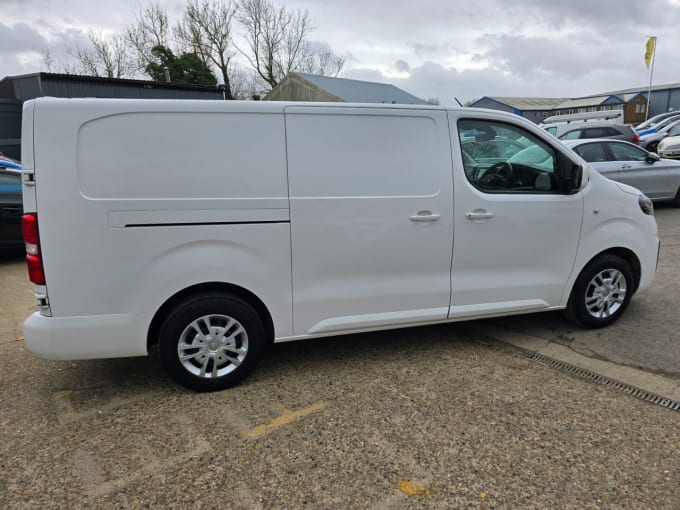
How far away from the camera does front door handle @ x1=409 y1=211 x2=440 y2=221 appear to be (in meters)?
3.38

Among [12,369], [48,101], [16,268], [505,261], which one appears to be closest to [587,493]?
[505,261]

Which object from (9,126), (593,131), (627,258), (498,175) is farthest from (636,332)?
(9,126)

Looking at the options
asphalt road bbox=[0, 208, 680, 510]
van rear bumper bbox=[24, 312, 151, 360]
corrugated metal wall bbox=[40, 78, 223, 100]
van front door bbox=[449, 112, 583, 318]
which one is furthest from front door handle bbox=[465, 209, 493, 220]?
corrugated metal wall bbox=[40, 78, 223, 100]

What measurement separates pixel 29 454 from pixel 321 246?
209 centimetres

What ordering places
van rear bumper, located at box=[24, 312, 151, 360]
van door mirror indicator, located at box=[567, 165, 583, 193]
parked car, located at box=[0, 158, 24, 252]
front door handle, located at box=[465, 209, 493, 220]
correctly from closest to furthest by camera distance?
van rear bumper, located at box=[24, 312, 151, 360]
front door handle, located at box=[465, 209, 493, 220]
van door mirror indicator, located at box=[567, 165, 583, 193]
parked car, located at box=[0, 158, 24, 252]

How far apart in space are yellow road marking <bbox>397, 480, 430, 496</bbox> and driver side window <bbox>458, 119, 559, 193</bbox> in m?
2.21

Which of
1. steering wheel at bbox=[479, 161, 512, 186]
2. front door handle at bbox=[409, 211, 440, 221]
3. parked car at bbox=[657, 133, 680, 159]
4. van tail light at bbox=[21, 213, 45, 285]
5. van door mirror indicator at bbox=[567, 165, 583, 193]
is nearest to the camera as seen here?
van tail light at bbox=[21, 213, 45, 285]

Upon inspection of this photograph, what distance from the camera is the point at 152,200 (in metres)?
2.86

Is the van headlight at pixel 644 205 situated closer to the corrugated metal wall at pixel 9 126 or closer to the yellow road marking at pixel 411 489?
the yellow road marking at pixel 411 489

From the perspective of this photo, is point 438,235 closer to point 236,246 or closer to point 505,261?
point 505,261

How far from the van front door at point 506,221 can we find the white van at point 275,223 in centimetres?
1

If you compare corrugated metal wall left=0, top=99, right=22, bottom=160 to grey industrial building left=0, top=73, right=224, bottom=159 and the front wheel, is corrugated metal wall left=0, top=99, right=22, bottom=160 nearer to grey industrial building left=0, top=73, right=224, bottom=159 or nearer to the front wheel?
grey industrial building left=0, top=73, right=224, bottom=159

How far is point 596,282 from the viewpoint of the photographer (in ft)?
13.5

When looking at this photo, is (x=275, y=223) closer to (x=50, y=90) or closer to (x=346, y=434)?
(x=346, y=434)
